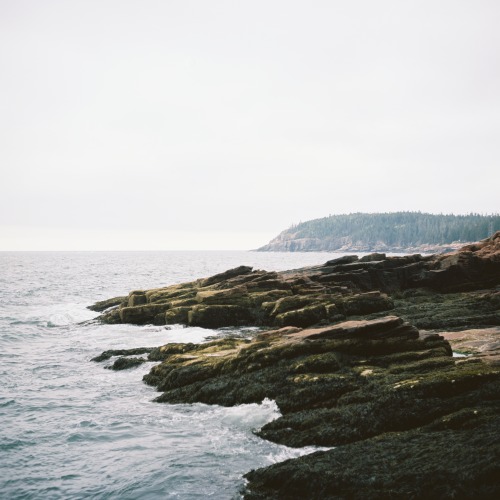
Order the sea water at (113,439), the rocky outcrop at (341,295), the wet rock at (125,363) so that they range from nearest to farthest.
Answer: the sea water at (113,439) → the wet rock at (125,363) → the rocky outcrop at (341,295)

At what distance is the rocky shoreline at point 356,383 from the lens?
9.79 m

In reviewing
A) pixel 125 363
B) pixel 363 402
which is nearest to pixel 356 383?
pixel 363 402

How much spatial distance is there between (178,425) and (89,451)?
3303 millimetres

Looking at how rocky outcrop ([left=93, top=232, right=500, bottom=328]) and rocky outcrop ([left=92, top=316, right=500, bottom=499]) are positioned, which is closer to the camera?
rocky outcrop ([left=92, top=316, right=500, bottom=499])

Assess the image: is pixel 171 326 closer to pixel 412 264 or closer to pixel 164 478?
pixel 164 478

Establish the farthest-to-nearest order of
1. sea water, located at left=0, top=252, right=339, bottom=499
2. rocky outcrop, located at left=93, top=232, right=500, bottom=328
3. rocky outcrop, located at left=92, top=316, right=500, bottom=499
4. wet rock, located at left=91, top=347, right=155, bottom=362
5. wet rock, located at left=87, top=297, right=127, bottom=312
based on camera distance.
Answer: wet rock, located at left=87, top=297, right=127, bottom=312
rocky outcrop, located at left=93, top=232, right=500, bottom=328
wet rock, located at left=91, top=347, right=155, bottom=362
sea water, located at left=0, top=252, right=339, bottom=499
rocky outcrop, located at left=92, top=316, right=500, bottom=499

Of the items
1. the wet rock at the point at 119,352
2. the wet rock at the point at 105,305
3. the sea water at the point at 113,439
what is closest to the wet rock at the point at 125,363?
the sea water at the point at 113,439

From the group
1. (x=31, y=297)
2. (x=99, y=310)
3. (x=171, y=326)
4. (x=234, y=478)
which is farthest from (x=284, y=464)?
(x=31, y=297)

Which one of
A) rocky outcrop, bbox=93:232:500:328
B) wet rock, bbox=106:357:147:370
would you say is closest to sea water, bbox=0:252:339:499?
wet rock, bbox=106:357:147:370

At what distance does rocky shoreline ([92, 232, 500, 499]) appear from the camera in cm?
979

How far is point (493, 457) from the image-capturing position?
8883mm

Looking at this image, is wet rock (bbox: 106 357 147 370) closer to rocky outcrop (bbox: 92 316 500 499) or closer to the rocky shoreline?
the rocky shoreline

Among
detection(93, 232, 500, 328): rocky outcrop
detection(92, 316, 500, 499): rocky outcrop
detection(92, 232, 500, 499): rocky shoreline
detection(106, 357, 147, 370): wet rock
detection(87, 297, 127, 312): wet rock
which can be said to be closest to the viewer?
detection(92, 316, 500, 499): rocky outcrop

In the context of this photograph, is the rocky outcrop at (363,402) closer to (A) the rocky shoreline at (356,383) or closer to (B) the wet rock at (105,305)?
(A) the rocky shoreline at (356,383)
